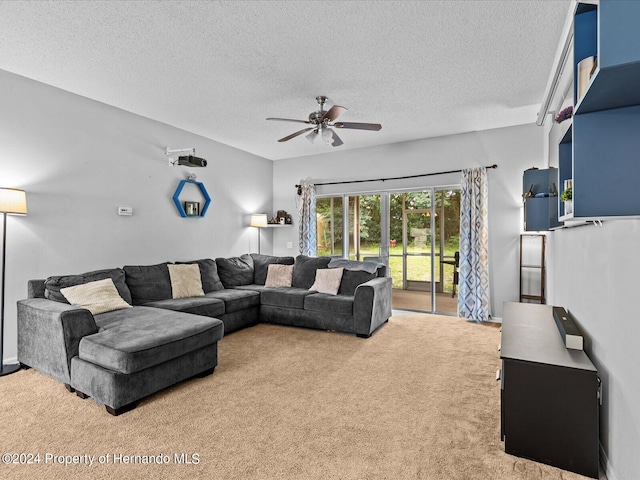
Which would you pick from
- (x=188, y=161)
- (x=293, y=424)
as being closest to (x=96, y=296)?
(x=188, y=161)

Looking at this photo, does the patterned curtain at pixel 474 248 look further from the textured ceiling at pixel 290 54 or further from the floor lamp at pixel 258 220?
the floor lamp at pixel 258 220

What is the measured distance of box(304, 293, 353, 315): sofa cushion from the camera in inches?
163

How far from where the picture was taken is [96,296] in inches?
126

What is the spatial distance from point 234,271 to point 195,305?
4.52 feet

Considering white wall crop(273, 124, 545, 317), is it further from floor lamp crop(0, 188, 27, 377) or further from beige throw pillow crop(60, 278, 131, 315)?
floor lamp crop(0, 188, 27, 377)

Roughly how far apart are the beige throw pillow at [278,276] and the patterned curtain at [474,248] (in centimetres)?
252

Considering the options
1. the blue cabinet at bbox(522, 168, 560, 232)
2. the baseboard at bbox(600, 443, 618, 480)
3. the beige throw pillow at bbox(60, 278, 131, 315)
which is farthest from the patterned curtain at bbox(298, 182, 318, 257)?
the baseboard at bbox(600, 443, 618, 480)

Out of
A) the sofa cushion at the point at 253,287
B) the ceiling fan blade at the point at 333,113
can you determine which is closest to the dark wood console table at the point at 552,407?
the ceiling fan blade at the point at 333,113

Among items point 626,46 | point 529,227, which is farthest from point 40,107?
point 529,227

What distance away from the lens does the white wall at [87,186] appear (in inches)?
128

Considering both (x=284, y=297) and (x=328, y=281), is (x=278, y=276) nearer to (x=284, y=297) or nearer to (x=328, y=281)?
(x=284, y=297)

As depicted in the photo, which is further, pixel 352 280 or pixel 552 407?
pixel 352 280

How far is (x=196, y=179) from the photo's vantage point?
5086 mm

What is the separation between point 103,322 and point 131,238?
5.36 ft
